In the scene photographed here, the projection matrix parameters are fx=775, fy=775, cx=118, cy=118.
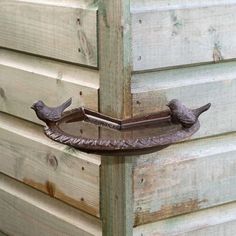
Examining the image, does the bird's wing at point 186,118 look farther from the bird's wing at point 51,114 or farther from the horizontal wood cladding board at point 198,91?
the bird's wing at point 51,114

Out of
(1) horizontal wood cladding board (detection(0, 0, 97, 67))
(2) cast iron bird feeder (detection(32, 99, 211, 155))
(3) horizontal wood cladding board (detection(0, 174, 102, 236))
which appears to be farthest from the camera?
(3) horizontal wood cladding board (detection(0, 174, 102, 236))

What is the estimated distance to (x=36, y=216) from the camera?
7.69ft

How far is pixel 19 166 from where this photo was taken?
94.2 inches

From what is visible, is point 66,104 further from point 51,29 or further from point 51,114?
point 51,29

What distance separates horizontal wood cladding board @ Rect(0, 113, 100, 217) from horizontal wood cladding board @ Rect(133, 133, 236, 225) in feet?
0.43

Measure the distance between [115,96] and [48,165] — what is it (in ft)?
1.38

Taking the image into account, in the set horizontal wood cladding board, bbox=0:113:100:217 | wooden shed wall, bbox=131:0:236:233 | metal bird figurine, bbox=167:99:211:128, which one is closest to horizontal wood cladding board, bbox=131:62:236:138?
wooden shed wall, bbox=131:0:236:233

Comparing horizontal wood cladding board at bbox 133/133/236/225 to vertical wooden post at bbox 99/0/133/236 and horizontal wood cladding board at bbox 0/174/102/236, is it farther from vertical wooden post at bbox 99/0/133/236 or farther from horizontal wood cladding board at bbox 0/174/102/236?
horizontal wood cladding board at bbox 0/174/102/236

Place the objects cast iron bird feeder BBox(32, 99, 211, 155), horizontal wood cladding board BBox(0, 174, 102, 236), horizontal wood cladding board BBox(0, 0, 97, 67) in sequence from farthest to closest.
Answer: horizontal wood cladding board BBox(0, 174, 102, 236)
horizontal wood cladding board BBox(0, 0, 97, 67)
cast iron bird feeder BBox(32, 99, 211, 155)

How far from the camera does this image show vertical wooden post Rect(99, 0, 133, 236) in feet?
6.16

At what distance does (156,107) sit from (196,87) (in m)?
0.14

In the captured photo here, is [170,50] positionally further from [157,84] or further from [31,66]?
[31,66]

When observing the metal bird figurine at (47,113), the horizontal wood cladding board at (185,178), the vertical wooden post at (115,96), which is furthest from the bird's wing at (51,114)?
the horizontal wood cladding board at (185,178)

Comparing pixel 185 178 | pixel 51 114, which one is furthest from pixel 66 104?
pixel 185 178
